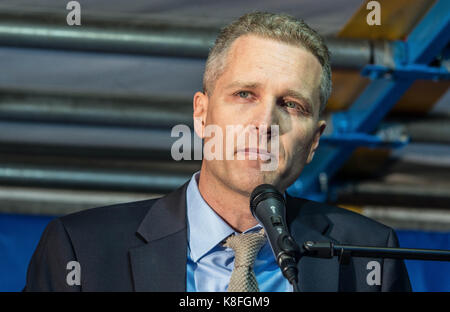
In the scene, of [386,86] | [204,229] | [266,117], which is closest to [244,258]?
[204,229]

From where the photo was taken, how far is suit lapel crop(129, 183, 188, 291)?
165cm

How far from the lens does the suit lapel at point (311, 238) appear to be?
5.70 feet

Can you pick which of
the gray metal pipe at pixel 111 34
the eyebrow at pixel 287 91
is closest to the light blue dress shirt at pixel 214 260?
the eyebrow at pixel 287 91

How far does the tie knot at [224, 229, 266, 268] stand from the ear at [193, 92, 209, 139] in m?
0.37

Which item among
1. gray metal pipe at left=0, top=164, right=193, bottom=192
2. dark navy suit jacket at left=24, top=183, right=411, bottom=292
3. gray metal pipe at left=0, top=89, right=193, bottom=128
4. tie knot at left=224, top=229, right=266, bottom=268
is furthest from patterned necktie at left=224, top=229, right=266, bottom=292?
gray metal pipe at left=0, top=164, right=193, bottom=192

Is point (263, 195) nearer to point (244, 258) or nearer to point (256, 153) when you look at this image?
point (256, 153)

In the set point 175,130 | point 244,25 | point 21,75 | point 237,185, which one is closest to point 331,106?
point 175,130

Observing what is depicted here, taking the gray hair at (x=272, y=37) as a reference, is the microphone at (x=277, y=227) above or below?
below

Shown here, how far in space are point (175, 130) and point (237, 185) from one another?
2.55 m

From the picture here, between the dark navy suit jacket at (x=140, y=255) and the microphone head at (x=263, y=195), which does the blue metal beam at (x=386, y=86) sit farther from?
the microphone head at (x=263, y=195)

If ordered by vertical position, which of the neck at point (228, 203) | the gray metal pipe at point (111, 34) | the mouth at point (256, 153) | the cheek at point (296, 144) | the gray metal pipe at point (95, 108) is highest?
the gray metal pipe at point (111, 34)

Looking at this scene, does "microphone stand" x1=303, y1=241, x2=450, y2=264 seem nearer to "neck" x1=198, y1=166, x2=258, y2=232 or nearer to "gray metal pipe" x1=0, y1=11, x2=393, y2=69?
"neck" x1=198, y1=166, x2=258, y2=232

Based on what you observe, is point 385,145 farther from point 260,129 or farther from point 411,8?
point 260,129

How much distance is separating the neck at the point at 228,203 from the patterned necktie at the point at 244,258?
2.0 inches
